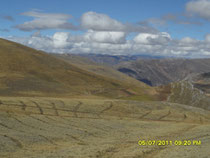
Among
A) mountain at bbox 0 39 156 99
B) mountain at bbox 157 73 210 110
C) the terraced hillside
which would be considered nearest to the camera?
the terraced hillside

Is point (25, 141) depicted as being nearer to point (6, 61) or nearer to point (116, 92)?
point (116, 92)

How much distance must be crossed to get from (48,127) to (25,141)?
590 inches

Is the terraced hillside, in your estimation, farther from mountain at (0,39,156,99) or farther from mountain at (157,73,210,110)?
mountain at (157,73,210,110)

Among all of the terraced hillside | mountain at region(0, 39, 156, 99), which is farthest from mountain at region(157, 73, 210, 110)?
the terraced hillside

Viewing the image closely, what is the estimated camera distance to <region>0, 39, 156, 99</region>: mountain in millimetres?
134625

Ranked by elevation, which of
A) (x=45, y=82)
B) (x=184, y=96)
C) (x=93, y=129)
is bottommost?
(x=184, y=96)

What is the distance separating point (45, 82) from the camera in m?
157

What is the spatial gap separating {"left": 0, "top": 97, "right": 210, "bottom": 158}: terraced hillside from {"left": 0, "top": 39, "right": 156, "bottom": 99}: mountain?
39238 mm

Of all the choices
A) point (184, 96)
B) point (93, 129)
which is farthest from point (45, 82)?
point (93, 129)

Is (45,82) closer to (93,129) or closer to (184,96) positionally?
(184,96)

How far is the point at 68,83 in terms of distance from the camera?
6639 inches

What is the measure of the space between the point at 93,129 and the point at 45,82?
308ft

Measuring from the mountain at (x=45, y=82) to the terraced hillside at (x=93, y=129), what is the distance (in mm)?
39238

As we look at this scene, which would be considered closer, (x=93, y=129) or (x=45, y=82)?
(x=93, y=129)
